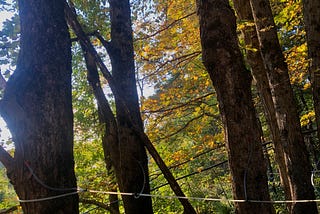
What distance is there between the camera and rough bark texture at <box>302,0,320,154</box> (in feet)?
12.0

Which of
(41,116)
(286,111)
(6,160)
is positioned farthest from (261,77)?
(6,160)

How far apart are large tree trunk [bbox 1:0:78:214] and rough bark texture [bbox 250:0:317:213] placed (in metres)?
3.24

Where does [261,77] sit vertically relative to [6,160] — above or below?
above

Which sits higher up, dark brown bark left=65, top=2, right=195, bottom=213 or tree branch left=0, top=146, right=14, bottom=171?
dark brown bark left=65, top=2, right=195, bottom=213

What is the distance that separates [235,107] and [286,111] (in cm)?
206

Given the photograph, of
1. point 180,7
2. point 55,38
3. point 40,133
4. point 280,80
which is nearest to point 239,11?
point 280,80

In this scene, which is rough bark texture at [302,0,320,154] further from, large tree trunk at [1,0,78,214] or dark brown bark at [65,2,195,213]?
large tree trunk at [1,0,78,214]

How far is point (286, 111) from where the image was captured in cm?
466

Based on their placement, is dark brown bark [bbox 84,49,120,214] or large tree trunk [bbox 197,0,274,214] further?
dark brown bark [bbox 84,49,120,214]

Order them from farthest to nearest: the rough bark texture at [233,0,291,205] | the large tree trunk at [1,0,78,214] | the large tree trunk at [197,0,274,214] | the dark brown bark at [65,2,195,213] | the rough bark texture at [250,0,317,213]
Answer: the rough bark texture at [233,0,291,205] < the rough bark texture at [250,0,317,213] < the dark brown bark at [65,2,195,213] < the large tree trunk at [197,0,274,214] < the large tree trunk at [1,0,78,214]

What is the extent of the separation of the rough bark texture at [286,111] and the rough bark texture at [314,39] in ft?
2.56

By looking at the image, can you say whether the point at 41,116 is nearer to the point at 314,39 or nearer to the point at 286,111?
the point at 314,39

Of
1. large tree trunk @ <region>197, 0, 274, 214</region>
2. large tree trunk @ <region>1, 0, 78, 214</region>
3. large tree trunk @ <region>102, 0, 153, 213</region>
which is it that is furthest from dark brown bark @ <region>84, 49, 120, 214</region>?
large tree trunk @ <region>1, 0, 78, 214</region>

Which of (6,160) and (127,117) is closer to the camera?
(6,160)
